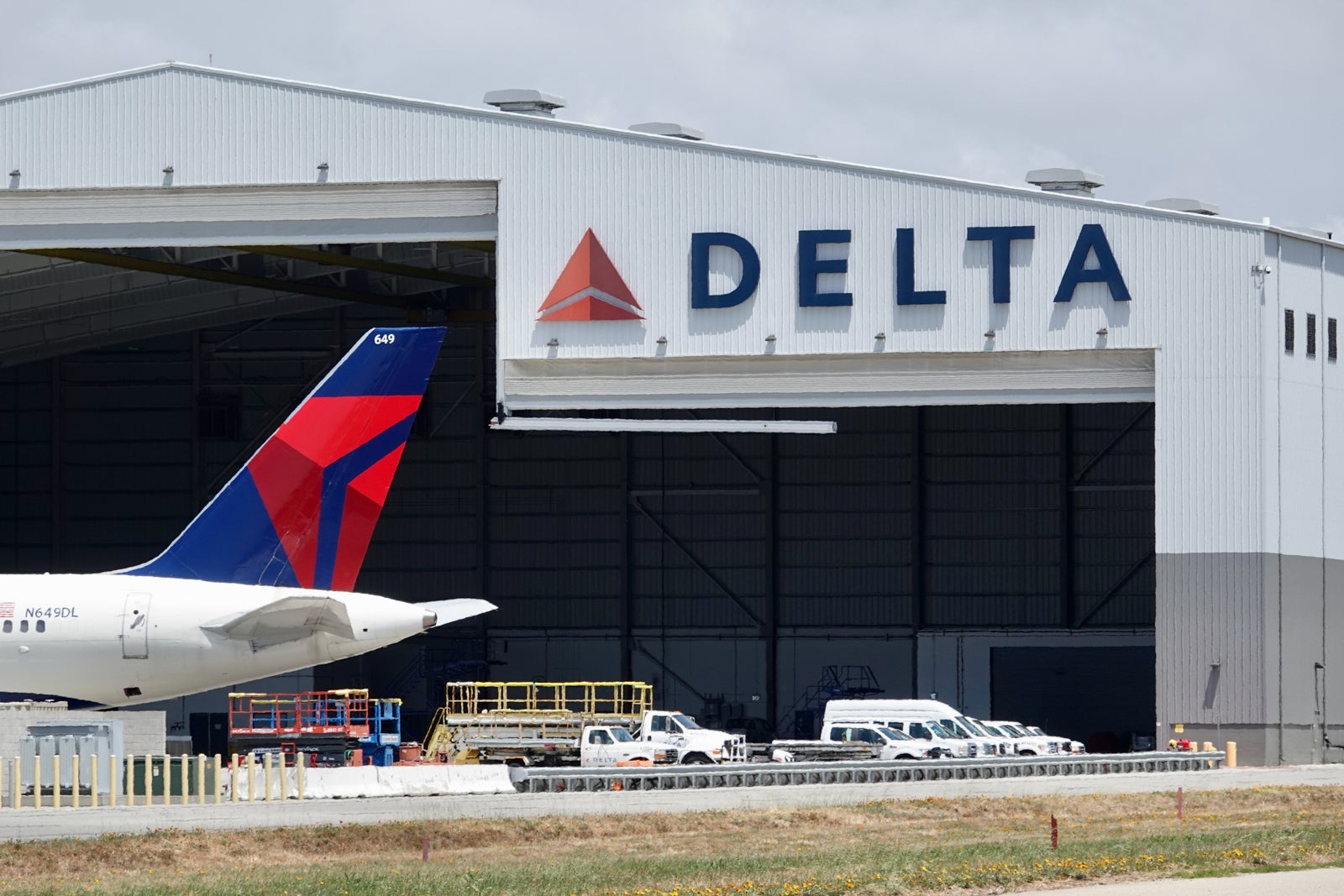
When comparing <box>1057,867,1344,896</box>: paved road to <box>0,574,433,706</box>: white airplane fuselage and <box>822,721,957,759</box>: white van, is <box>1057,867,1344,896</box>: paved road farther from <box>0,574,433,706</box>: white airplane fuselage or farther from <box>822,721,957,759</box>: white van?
<box>822,721,957,759</box>: white van

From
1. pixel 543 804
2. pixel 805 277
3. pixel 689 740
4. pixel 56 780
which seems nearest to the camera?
pixel 56 780

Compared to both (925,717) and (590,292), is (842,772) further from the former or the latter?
(590,292)

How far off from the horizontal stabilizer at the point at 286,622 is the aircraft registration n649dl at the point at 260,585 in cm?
4

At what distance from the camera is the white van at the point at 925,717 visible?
55562 millimetres

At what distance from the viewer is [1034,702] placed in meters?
80.5

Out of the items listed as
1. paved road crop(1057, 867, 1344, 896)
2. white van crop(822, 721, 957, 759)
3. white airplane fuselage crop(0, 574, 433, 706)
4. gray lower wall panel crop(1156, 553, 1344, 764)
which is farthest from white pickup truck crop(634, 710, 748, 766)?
paved road crop(1057, 867, 1344, 896)

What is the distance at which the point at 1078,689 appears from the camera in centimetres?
8006

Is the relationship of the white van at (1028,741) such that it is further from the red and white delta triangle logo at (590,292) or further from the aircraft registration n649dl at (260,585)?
the aircraft registration n649dl at (260,585)

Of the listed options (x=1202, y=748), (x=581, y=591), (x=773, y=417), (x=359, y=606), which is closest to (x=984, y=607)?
(x=773, y=417)

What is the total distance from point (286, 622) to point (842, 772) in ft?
54.3

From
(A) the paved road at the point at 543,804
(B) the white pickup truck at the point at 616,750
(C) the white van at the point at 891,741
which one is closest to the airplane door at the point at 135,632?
(A) the paved road at the point at 543,804

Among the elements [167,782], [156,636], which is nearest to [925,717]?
[167,782]

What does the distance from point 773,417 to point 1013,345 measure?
2676 cm

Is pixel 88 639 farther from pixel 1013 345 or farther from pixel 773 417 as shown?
pixel 773 417
